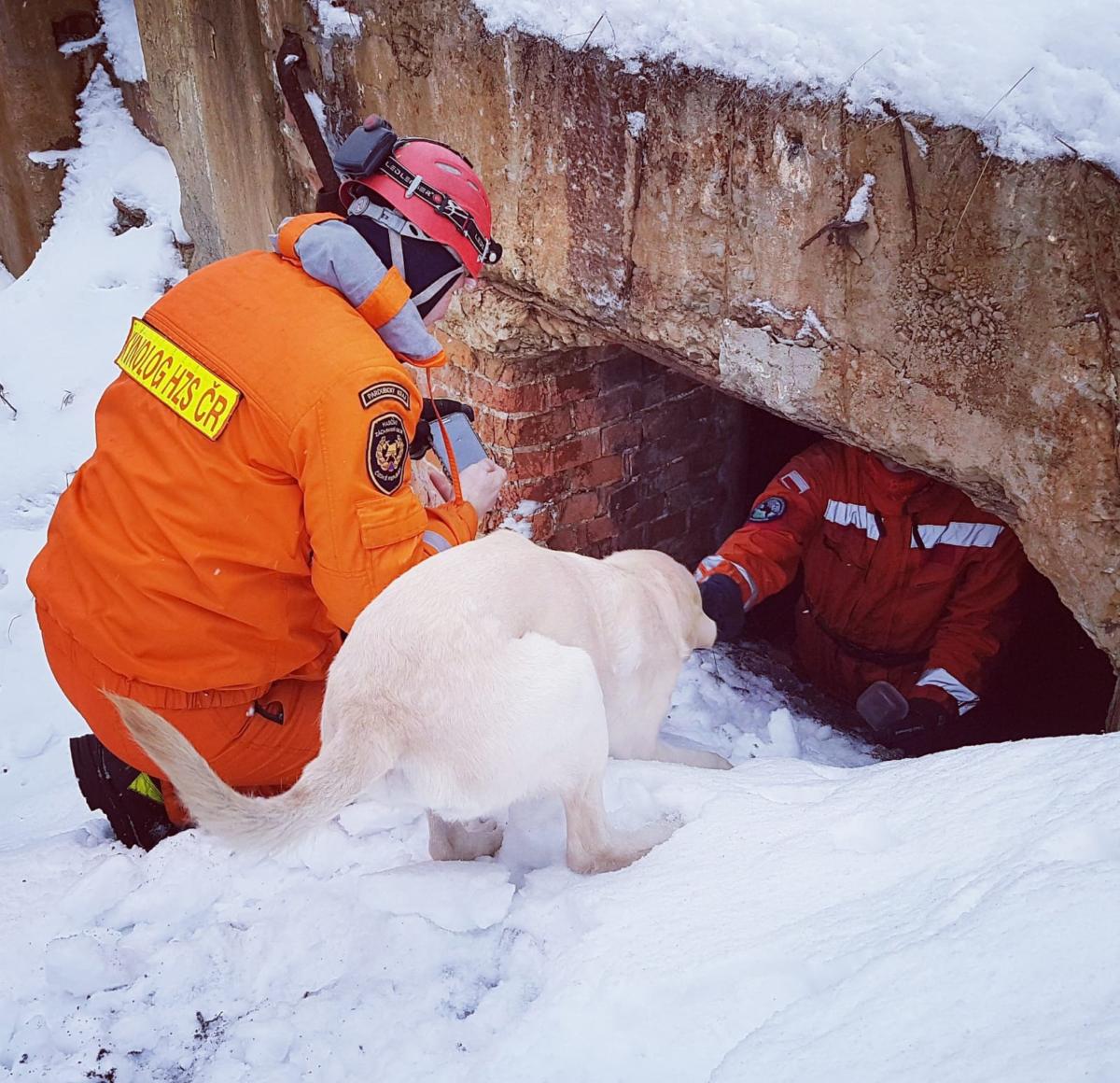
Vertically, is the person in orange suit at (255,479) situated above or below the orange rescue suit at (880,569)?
above

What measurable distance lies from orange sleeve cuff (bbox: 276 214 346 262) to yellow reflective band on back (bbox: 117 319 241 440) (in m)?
0.33

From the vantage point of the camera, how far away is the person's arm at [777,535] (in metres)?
3.45

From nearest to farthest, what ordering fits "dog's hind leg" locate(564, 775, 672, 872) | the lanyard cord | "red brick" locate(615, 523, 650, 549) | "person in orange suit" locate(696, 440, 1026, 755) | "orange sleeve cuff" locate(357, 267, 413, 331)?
"dog's hind leg" locate(564, 775, 672, 872), "orange sleeve cuff" locate(357, 267, 413, 331), the lanyard cord, "person in orange suit" locate(696, 440, 1026, 755), "red brick" locate(615, 523, 650, 549)

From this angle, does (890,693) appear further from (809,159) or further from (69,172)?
(69,172)

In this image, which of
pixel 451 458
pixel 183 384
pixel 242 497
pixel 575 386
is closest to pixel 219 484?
pixel 242 497

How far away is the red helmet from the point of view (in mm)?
2215

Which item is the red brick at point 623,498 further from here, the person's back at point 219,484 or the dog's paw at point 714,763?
the person's back at point 219,484

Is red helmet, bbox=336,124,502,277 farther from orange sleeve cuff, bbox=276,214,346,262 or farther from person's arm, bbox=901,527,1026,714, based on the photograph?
person's arm, bbox=901,527,1026,714

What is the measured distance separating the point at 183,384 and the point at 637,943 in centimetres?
144

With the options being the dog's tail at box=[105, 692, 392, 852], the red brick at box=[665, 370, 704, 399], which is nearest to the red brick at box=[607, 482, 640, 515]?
the red brick at box=[665, 370, 704, 399]

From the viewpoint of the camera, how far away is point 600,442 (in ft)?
12.2

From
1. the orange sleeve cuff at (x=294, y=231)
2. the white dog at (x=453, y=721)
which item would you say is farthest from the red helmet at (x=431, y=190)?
the white dog at (x=453, y=721)

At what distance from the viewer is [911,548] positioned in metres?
3.50

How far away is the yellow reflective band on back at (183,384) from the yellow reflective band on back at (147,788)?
3.08 ft
